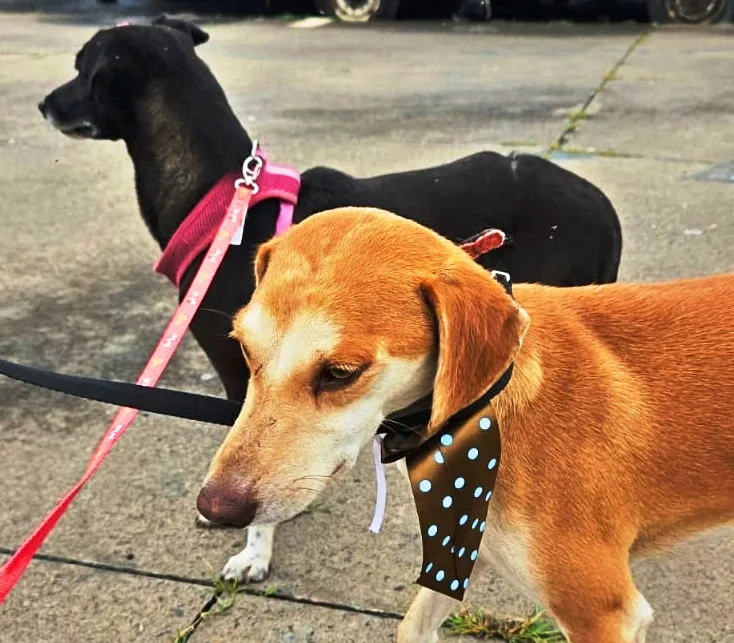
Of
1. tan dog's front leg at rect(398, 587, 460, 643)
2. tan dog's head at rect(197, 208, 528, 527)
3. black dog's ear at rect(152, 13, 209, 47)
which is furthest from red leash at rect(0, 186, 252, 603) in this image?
black dog's ear at rect(152, 13, 209, 47)

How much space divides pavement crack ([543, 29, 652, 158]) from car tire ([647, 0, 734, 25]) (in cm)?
219

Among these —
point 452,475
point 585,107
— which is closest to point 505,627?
point 452,475

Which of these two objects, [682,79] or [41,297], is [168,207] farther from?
[682,79]

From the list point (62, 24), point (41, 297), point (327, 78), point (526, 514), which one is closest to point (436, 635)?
point (526, 514)

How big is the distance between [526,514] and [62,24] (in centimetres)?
1643

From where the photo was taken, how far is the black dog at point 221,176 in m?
3.50

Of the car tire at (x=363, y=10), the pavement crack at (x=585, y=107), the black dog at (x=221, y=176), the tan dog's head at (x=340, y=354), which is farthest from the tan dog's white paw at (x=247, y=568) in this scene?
the car tire at (x=363, y=10)

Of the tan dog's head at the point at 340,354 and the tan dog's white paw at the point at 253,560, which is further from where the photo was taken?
the tan dog's white paw at the point at 253,560

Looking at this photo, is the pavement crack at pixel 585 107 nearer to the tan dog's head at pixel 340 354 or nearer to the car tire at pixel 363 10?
the car tire at pixel 363 10

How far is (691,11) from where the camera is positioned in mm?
15430

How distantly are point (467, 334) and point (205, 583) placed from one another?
160 cm

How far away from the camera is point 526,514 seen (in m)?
2.16

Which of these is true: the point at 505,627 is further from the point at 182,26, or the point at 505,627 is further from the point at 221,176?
the point at 182,26

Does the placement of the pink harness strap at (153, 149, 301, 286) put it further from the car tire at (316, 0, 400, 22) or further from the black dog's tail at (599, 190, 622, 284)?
the car tire at (316, 0, 400, 22)
